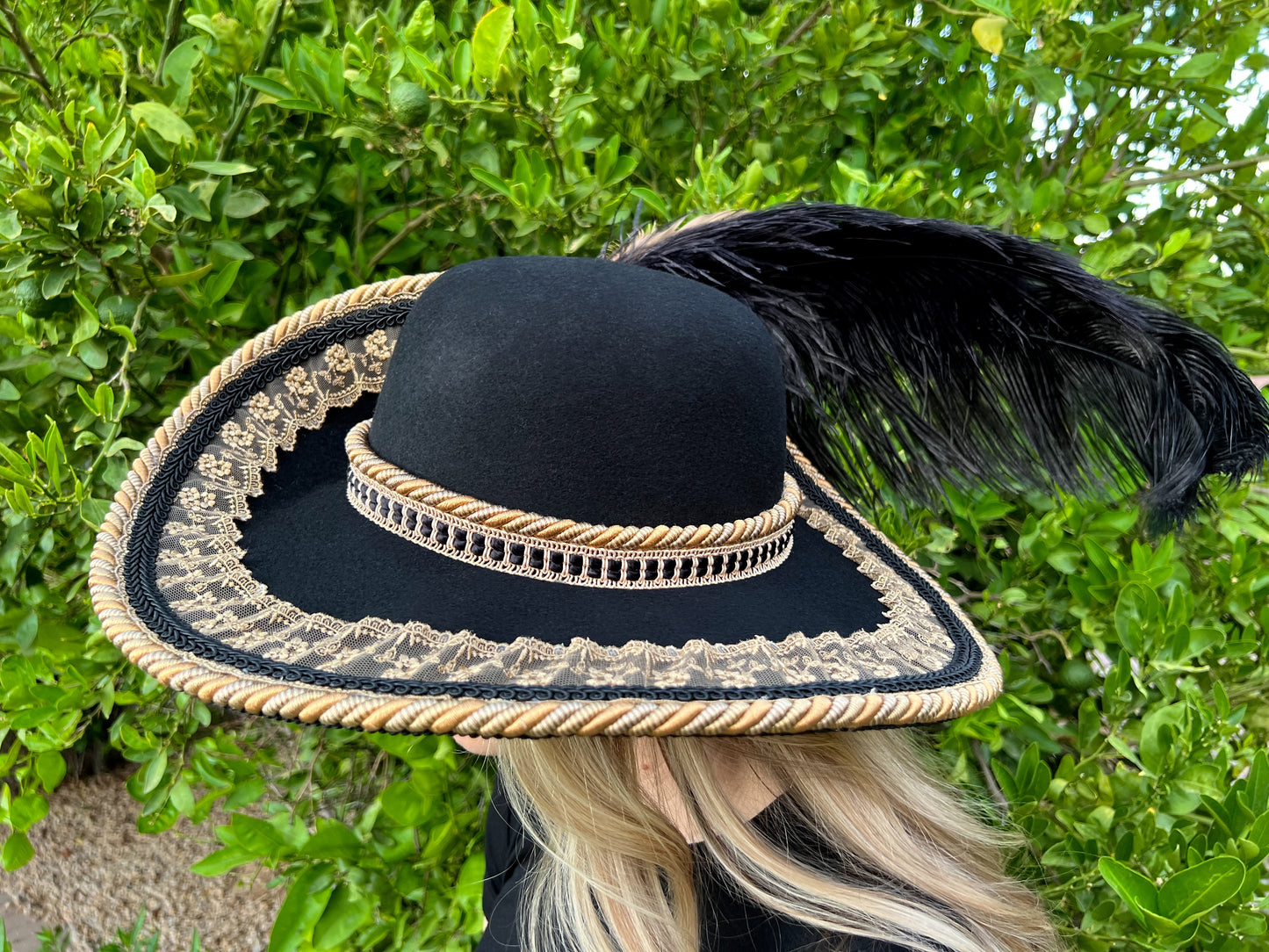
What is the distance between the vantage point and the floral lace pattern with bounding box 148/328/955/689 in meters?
0.84

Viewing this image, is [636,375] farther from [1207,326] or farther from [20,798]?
[1207,326]

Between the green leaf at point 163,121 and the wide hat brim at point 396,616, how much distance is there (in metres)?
0.36

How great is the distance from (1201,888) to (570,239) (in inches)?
60.4

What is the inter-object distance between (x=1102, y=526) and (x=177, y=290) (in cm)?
197

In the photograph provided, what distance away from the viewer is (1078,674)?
5.90 ft

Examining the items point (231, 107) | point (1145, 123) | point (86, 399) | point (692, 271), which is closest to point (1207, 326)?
point (1145, 123)

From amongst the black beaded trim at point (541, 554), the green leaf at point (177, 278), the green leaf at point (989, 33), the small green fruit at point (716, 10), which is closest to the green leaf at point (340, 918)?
the black beaded trim at point (541, 554)

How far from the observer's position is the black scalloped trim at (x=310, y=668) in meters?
0.79

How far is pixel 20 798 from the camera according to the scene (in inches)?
63.9

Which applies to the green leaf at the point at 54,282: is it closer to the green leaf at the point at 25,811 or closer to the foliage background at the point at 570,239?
the foliage background at the point at 570,239

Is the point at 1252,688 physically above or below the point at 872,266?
below

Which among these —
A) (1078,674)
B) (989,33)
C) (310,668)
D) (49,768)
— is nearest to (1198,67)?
(989,33)

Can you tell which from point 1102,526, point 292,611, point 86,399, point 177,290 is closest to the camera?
point 292,611

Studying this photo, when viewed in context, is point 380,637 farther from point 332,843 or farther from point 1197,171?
point 1197,171
